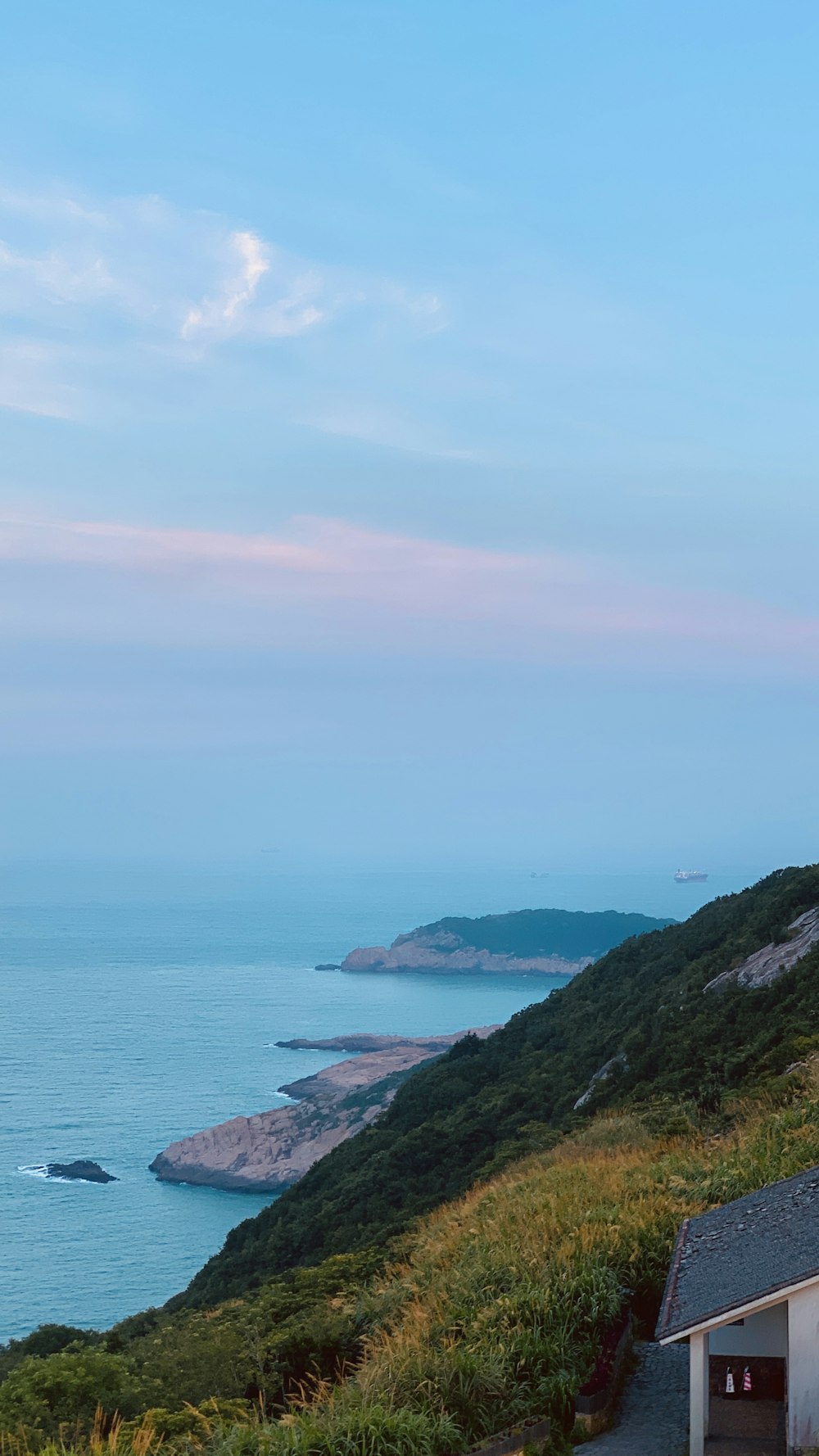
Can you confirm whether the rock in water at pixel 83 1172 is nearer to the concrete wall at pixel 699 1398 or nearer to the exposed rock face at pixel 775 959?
the exposed rock face at pixel 775 959

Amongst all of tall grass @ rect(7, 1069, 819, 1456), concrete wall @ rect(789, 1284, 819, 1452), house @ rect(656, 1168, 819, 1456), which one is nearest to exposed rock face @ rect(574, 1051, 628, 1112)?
tall grass @ rect(7, 1069, 819, 1456)

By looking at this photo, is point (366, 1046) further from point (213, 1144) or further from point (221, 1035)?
point (213, 1144)

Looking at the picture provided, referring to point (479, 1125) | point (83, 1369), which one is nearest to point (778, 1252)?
point (83, 1369)

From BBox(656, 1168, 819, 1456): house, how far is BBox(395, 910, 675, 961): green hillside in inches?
6437

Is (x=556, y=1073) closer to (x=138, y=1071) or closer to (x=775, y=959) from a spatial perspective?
(x=775, y=959)

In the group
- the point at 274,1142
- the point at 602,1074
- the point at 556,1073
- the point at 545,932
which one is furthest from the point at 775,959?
the point at 545,932

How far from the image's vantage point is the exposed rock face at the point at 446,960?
571 ft

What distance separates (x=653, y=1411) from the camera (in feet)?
32.9

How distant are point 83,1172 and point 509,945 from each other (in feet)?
364

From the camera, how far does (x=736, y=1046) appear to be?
74.0 feet

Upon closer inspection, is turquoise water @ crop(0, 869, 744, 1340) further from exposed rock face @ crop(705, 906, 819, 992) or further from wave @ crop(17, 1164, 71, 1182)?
exposed rock face @ crop(705, 906, 819, 992)

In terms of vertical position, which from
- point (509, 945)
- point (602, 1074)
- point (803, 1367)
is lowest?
point (509, 945)

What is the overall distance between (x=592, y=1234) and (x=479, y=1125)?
1720 centimetres

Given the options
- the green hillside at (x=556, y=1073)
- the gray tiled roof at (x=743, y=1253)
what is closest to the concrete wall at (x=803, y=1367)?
the gray tiled roof at (x=743, y=1253)
